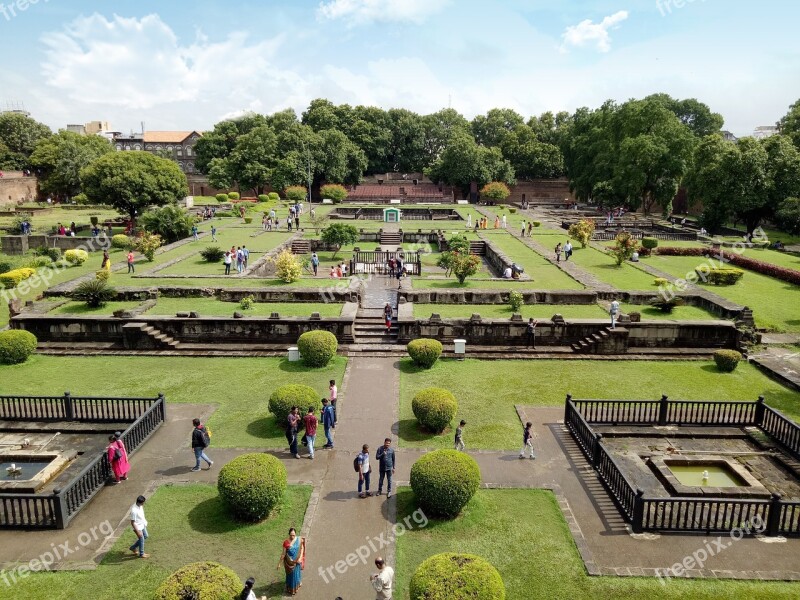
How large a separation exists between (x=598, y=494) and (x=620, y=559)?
71.1 inches

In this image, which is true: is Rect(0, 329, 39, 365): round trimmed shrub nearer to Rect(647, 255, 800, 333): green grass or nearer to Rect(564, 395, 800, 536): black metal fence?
Rect(564, 395, 800, 536): black metal fence

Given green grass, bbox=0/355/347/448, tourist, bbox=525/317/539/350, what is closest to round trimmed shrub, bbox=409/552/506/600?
green grass, bbox=0/355/347/448

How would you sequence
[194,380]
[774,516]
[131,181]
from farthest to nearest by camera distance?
1. [131,181]
2. [194,380]
3. [774,516]

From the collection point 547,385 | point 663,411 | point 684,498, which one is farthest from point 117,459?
point 663,411

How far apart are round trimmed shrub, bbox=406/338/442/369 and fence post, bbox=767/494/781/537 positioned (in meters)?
8.78

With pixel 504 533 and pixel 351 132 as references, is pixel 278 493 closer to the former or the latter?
pixel 504 533

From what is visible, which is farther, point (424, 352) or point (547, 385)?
point (424, 352)

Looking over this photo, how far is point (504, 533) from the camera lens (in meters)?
9.09

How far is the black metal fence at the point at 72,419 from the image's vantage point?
9.05 metres

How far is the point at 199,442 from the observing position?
10.6m

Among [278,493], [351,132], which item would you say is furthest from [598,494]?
[351,132]

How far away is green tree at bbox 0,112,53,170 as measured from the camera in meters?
66.4

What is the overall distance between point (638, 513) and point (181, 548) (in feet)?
23.6

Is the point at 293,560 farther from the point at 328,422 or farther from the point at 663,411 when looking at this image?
the point at 663,411
